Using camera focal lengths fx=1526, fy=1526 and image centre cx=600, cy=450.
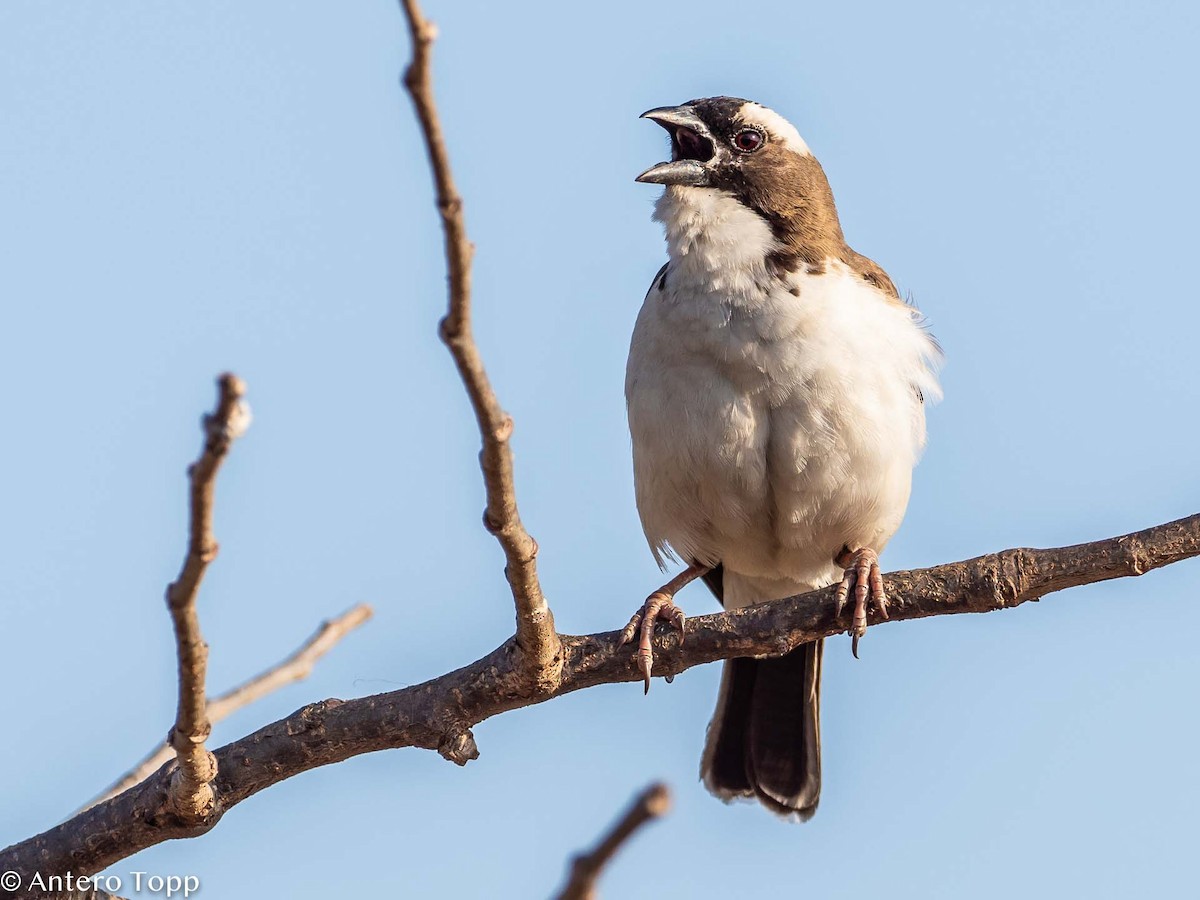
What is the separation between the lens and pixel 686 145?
7344mm

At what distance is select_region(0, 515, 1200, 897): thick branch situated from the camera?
201 inches

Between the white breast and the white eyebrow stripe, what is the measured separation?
0.52 m

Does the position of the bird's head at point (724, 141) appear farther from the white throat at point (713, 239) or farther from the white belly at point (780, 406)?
the white belly at point (780, 406)

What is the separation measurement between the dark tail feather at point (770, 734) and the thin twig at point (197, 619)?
3.50 meters

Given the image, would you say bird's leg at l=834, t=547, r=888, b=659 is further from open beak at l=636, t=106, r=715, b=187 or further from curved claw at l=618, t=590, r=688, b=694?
open beak at l=636, t=106, r=715, b=187

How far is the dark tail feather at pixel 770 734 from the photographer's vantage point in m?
7.90

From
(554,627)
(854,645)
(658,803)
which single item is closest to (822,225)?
(854,645)

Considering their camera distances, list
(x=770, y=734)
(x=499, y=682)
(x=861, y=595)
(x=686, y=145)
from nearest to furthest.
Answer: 1. (x=499, y=682)
2. (x=861, y=595)
3. (x=686, y=145)
4. (x=770, y=734)

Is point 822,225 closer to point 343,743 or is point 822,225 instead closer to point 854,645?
point 854,645

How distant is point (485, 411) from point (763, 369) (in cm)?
289

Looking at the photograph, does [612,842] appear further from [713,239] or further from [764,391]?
[713,239]

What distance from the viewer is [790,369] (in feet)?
21.9

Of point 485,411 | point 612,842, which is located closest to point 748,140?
point 485,411

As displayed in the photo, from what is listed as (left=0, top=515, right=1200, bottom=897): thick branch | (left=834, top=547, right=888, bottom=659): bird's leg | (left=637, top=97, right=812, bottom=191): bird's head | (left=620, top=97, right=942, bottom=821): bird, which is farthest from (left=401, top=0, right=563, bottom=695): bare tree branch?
(left=637, top=97, right=812, bottom=191): bird's head
